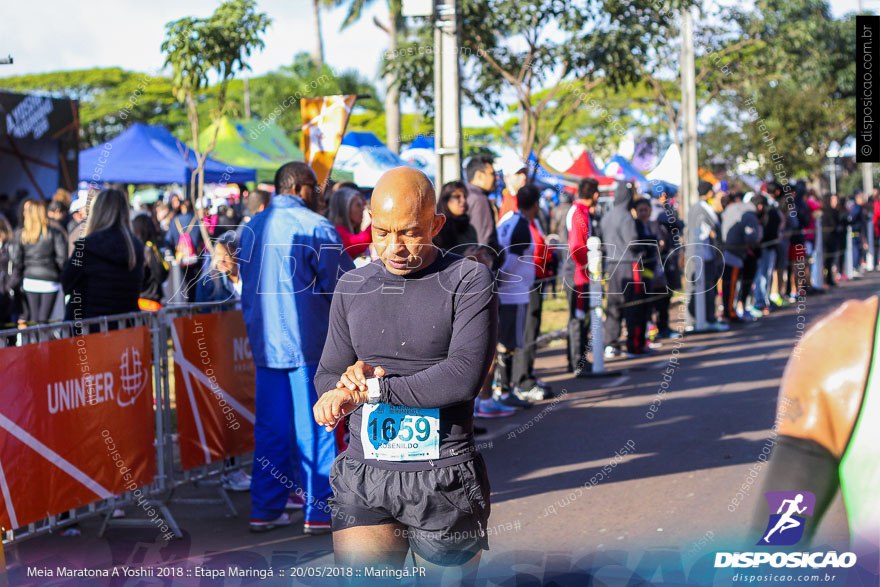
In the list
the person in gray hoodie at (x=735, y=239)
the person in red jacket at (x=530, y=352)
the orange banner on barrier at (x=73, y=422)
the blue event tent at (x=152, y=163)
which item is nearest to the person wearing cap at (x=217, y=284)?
the orange banner on barrier at (x=73, y=422)

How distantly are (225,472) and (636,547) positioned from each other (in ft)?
9.34

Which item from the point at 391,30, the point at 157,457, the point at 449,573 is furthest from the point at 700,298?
the point at 391,30

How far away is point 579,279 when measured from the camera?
33.8 feet

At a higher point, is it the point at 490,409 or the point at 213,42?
the point at 213,42

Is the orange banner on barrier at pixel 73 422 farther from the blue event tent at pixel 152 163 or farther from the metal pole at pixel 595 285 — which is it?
the blue event tent at pixel 152 163

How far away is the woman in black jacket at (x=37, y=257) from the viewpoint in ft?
31.4

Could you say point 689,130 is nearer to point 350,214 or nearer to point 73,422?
point 350,214

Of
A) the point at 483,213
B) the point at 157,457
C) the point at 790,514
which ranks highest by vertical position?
the point at 483,213

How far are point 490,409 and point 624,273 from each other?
145 inches

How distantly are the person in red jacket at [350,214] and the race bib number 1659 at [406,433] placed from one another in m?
3.83

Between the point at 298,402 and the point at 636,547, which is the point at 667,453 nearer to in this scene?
the point at 636,547

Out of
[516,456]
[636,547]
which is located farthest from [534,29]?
[636,547]

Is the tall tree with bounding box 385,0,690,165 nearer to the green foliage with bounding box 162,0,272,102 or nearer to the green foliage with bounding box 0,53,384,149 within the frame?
the green foliage with bounding box 162,0,272,102

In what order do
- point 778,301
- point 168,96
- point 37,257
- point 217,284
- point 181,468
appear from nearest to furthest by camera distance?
point 181,468, point 217,284, point 37,257, point 778,301, point 168,96
